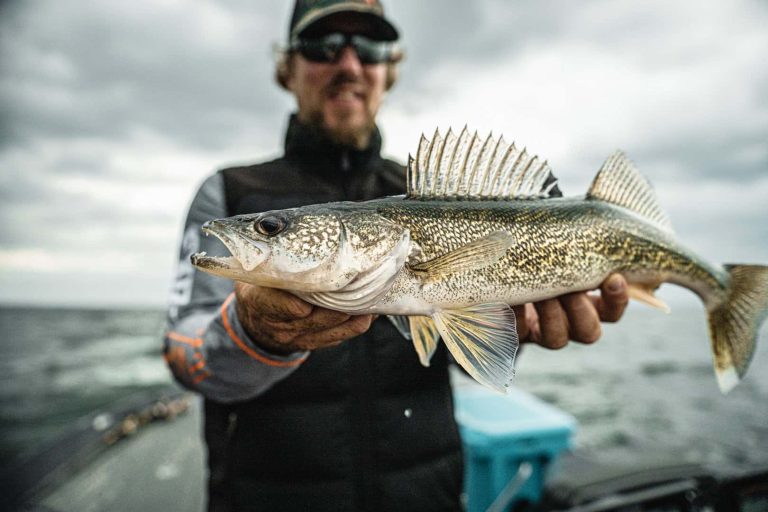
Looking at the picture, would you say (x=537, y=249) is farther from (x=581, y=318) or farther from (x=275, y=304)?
(x=275, y=304)

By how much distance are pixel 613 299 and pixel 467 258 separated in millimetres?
1158

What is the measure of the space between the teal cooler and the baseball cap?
3.87 m

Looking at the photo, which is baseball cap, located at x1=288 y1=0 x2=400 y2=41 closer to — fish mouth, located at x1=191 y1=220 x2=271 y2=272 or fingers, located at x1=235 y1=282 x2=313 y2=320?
fish mouth, located at x1=191 y1=220 x2=271 y2=272

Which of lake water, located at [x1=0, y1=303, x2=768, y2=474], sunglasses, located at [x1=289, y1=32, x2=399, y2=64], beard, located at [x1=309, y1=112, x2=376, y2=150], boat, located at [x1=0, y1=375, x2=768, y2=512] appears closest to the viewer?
beard, located at [x1=309, y1=112, x2=376, y2=150]

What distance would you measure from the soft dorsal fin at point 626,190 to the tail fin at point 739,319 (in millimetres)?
578

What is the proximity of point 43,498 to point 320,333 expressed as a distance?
5.57m

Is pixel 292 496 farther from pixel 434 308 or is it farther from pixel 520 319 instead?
pixel 520 319

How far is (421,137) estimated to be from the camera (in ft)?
6.89

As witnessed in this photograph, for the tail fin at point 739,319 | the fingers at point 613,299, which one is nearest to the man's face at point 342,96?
the fingers at point 613,299

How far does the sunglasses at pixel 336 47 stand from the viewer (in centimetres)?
363

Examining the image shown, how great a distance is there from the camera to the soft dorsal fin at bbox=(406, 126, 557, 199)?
220cm

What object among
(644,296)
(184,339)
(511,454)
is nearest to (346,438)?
(184,339)

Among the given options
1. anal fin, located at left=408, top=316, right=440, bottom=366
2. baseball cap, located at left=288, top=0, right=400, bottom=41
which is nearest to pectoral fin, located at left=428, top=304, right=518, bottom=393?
anal fin, located at left=408, top=316, right=440, bottom=366

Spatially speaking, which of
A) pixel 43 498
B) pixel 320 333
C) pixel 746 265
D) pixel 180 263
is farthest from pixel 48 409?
pixel 746 265
